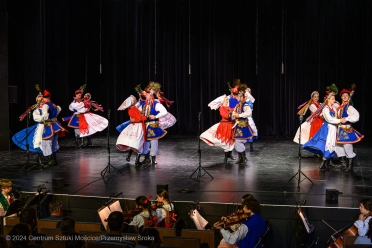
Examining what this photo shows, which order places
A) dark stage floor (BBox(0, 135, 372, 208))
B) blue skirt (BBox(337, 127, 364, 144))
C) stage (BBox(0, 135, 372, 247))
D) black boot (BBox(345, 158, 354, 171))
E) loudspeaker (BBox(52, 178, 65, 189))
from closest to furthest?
stage (BBox(0, 135, 372, 247))
dark stage floor (BBox(0, 135, 372, 208))
loudspeaker (BBox(52, 178, 65, 189))
blue skirt (BBox(337, 127, 364, 144))
black boot (BBox(345, 158, 354, 171))

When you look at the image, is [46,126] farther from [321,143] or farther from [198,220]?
[321,143]

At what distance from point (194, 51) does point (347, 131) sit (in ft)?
24.1

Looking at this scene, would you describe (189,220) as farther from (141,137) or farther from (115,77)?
(115,77)

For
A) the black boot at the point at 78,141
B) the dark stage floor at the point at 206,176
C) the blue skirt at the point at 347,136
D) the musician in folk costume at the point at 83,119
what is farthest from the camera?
the black boot at the point at 78,141

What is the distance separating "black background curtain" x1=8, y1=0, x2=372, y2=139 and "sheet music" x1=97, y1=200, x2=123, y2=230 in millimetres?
7424

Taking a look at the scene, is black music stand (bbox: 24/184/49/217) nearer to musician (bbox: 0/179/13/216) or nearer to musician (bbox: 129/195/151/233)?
musician (bbox: 0/179/13/216)

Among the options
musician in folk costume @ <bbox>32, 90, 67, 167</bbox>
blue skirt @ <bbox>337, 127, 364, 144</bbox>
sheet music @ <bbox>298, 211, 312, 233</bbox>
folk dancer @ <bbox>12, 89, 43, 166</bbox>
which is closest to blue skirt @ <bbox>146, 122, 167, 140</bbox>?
musician in folk costume @ <bbox>32, 90, 67, 167</bbox>

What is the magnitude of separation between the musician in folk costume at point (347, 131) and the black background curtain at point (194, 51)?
5.01 meters

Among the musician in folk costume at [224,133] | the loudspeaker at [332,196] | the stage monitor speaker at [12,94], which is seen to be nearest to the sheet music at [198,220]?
the loudspeaker at [332,196]

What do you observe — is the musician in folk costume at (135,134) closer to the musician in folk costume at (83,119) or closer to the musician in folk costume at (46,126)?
the musician in folk costume at (46,126)

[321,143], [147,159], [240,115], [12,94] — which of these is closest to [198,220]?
[321,143]

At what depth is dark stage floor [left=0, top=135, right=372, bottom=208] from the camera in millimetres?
7629

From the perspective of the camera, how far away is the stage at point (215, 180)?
22.7 feet

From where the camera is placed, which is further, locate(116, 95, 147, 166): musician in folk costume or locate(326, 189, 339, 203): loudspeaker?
locate(116, 95, 147, 166): musician in folk costume
